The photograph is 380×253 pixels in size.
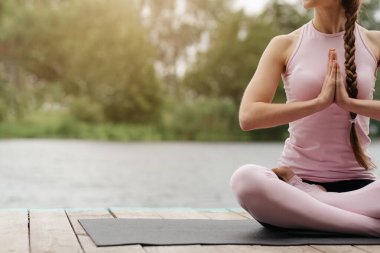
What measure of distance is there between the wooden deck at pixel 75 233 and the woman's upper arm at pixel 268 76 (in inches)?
19.0

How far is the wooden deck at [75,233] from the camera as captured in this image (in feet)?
7.22

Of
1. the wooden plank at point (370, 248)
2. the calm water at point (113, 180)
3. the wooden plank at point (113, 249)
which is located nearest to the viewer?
the wooden plank at point (113, 249)

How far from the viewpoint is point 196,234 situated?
8.01ft

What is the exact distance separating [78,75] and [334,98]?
24.2 m

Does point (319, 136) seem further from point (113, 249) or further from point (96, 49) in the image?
point (96, 49)

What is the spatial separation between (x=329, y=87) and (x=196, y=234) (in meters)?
0.64

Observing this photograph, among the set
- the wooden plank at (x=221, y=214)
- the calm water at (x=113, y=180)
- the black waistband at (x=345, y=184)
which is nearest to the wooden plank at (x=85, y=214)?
the wooden plank at (x=221, y=214)

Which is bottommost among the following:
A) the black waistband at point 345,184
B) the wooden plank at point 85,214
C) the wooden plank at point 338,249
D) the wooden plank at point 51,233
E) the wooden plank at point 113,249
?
the wooden plank at point 85,214

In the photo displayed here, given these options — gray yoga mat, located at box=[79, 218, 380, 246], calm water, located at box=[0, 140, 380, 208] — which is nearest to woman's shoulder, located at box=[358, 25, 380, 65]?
gray yoga mat, located at box=[79, 218, 380, 246]

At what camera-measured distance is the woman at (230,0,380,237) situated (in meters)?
2.46

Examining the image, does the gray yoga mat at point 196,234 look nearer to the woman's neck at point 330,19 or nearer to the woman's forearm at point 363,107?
the woman's forearm at point 363,107

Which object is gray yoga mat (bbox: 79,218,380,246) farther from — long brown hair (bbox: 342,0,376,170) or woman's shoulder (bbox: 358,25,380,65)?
woman's shoulder (bbox: 358,25,380,65)

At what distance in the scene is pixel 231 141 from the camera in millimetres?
23344

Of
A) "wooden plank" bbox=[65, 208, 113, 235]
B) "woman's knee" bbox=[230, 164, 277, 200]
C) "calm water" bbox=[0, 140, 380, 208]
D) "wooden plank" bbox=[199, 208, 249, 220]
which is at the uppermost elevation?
"woman's knee" bbox=[230, 164, 277, 200]
